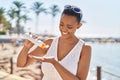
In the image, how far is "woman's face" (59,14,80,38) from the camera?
169 cm

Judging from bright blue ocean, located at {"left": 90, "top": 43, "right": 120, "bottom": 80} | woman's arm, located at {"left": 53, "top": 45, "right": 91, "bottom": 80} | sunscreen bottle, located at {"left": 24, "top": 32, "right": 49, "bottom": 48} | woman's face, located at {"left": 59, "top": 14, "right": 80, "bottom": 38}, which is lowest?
bright blue ocean, located at {"left": 90, "top": 43, "right": 120, "bottom": 80}

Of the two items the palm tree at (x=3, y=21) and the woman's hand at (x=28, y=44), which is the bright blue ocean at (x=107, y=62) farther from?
the palm tree at (x=3, y=21)

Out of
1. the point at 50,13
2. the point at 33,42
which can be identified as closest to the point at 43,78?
the point at 33,42

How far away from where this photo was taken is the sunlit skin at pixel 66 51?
164 cm

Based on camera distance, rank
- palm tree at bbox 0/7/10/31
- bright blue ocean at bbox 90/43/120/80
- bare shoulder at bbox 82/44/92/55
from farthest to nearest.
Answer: palm tree at bbox 0/7/10/31 < bright blue ocean at bbox 90/43/120/80 < bare shoulder at bbox 82/44/92/55

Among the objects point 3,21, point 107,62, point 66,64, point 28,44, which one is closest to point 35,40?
point 28,44

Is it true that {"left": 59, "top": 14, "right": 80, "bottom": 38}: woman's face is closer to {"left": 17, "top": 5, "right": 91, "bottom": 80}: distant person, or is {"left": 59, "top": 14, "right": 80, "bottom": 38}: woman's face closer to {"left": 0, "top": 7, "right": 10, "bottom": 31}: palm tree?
{"left": 17, "top": 5, "right": 91, "bottom": 80}: distant person

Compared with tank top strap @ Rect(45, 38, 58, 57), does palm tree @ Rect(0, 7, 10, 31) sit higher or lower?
lower

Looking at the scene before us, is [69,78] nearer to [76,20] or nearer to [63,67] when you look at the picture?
[63,67]

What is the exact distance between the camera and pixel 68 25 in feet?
5.56

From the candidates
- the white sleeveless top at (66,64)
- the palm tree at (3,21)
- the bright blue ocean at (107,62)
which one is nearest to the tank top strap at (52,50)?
the white sleeveless top at (66,64)

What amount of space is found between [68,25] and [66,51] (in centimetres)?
15

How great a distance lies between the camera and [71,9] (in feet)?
5.68

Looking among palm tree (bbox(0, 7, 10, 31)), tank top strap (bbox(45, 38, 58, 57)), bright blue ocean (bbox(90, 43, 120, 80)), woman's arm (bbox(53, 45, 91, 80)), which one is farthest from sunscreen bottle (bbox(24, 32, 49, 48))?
palm tree (bbox(0, 7, 10, 31))
